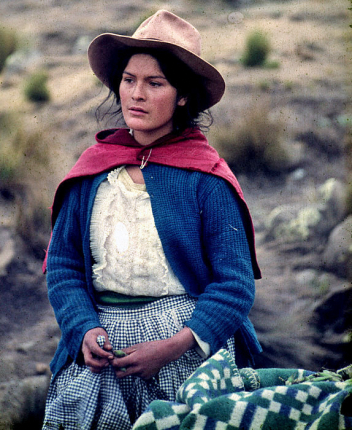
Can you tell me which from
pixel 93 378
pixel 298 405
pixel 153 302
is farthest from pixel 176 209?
pixel 298 405

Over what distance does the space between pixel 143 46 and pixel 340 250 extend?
163cm

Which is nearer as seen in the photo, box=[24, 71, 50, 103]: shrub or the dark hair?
the dark hair

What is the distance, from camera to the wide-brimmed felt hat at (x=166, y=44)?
1.94 metres

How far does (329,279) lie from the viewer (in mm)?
2836

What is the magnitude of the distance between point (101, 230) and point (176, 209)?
306mm

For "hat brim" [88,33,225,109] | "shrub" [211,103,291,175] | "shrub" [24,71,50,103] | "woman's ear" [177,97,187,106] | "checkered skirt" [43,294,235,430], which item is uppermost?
"hat brim" [88,33,225,109]

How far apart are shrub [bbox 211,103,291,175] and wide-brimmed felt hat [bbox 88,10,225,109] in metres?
1.02

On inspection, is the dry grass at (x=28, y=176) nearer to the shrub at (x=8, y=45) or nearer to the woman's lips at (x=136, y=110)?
the shrub at (x=8, y=45)

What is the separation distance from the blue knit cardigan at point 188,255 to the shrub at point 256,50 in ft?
4.50

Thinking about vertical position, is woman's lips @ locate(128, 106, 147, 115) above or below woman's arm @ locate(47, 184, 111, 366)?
above

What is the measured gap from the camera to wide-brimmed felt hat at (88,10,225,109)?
1.94 m

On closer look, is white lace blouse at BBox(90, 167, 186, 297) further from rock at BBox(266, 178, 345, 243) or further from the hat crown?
rock at BBox(266, 178, 345, 243)

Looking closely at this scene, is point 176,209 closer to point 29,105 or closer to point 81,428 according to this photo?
point 81,428

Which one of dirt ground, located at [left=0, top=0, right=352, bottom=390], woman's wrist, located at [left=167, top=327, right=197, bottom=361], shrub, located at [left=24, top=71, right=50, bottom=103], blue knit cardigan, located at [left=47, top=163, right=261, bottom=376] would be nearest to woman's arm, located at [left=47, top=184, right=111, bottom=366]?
blue knit cardigan, located at [left=47, top=163, right=261, bottom=376]
